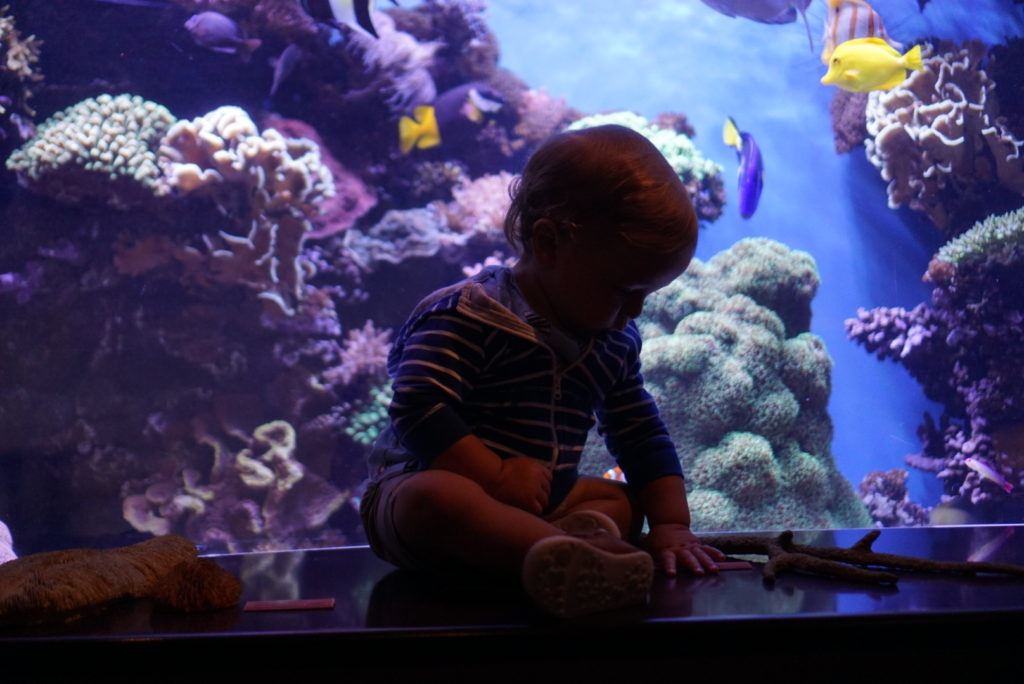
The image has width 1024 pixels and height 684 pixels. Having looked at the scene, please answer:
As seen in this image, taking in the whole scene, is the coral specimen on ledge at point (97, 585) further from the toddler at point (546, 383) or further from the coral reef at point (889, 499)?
the coral reef at point (889, 499)

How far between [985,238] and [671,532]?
15.8 ft

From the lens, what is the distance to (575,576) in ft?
3.17

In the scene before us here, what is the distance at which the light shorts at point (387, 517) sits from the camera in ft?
4.16

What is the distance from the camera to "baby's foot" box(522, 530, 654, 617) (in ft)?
3.15

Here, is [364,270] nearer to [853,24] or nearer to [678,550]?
[678,550]

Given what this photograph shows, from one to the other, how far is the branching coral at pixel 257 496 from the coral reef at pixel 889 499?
3.98 metres

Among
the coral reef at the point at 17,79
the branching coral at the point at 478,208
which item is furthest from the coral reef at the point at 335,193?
the coral reef at the point at 17,79

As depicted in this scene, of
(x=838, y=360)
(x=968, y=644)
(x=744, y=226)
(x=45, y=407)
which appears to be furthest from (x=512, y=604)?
(x=744, y=226)

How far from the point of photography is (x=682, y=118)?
20.5 feet

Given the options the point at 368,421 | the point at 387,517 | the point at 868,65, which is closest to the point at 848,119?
the point at 868,65

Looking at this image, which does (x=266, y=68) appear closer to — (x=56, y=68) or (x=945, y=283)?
(x=56, y=68)

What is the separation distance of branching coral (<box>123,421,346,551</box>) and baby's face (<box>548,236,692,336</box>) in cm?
350

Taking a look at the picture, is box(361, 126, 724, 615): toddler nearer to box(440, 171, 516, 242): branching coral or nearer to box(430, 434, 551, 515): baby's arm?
box(430, 434, 551, 515): baby's arm

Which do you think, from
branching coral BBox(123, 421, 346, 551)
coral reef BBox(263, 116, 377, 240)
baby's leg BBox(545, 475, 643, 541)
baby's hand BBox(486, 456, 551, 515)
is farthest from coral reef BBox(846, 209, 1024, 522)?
baby's hand BBox(486, 456, 551, 515)
